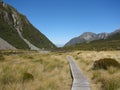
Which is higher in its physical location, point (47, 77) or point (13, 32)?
point (13, 32)

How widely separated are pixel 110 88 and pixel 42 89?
3100mm

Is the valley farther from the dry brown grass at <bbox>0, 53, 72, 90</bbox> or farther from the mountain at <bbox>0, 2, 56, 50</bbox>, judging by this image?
the mountain at <bbox>0, 2, 56, 50</bbox>

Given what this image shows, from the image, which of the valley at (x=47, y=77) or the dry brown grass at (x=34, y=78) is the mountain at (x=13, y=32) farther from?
the dry brown grass at (x=34, y=78)

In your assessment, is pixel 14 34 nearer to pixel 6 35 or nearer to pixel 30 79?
pixel 6 35

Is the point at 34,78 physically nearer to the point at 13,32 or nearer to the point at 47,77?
the point at 47,77

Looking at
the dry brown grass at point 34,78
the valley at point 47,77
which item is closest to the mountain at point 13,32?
the valley at point 47,77

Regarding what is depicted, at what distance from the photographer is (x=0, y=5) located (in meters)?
171

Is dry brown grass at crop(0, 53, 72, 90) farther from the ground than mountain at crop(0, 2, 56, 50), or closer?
closer

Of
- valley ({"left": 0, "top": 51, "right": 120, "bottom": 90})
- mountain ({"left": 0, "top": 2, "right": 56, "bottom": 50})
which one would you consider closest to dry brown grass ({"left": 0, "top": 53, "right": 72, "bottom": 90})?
valley ({"left": 0, "top": 51, "right": 120, "bottom": 90})

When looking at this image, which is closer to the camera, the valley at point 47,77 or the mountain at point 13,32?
the valley at point 47,77

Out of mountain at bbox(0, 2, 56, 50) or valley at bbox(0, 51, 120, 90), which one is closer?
valley at bbox(0, 51, 120, 90)

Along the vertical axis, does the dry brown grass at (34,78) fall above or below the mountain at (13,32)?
below

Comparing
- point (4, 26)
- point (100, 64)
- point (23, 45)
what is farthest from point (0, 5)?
point (100, 64)

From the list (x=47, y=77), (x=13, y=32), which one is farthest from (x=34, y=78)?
(x=13, y=32)
